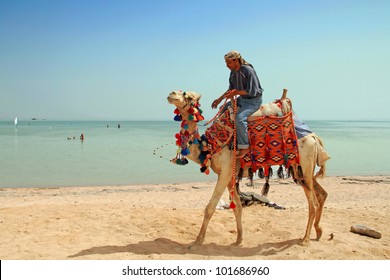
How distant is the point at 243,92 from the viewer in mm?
5973

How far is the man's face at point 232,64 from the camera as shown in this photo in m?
6.06

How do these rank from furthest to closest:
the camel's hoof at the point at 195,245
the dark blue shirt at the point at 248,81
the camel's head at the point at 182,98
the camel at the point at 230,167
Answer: the camel's hoof at the point at 195,245 → the dark blue shirt at the point at 248,81 → the camel at the point at 230,167 → the camel's head at the point at 182,98

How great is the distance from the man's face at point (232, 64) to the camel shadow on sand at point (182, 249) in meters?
3.06

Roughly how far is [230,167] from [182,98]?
4.55ft

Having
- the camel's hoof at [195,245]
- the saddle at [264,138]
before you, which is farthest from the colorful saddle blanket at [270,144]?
the camel's hoof at [195,245]

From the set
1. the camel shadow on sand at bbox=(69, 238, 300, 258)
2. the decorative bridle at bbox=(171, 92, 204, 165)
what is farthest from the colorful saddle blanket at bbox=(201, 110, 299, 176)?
the camel shadow on sand at bbox=(69, 238, 300, 258)

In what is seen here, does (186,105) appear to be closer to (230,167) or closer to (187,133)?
(187,133)

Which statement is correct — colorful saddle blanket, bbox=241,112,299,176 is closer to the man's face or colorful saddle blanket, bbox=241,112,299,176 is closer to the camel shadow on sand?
the man's face

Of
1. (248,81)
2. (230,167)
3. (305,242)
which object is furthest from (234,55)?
(305,242)

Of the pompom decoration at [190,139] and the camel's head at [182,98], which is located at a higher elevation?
the camel's head at [182,98]

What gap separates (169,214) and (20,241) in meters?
3.20

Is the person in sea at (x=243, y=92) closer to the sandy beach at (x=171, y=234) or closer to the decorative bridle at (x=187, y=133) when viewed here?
the decorative bridle at (x=187, y=133)

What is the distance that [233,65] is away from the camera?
20.0 ft

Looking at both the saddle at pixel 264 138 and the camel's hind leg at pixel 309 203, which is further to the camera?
the camel's hind leg at pixel 309 203
